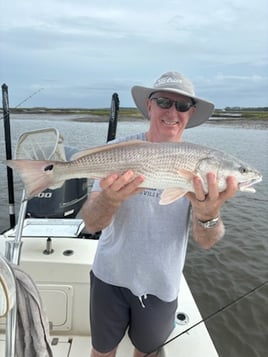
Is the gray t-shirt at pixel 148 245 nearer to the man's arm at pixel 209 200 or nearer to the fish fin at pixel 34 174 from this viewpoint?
the man's arm at pixel 209 200

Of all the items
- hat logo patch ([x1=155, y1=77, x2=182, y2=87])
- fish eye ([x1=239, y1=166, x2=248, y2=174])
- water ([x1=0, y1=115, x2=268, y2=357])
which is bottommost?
water ([x1=0, y1=115, x2=268, y2=357])

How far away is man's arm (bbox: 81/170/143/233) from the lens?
7.02 feet

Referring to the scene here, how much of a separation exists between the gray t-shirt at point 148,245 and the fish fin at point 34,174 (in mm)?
540

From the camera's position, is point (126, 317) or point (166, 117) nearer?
point (166, 117)

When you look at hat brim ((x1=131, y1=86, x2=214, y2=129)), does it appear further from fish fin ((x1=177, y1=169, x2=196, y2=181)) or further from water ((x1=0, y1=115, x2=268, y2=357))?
water ((x1=0, y1=115, x2=268, y2=357))

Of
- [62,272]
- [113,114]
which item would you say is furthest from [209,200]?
[113,114]

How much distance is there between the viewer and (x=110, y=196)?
2154 mm

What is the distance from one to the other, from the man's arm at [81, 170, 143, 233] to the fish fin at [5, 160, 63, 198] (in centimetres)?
35

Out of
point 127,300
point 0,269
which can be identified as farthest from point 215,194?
point 0,269

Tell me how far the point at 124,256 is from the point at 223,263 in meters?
5.78

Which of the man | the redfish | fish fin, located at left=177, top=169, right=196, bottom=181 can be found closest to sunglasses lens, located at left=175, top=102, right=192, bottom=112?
the man

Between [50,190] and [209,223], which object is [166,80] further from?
[50,190]

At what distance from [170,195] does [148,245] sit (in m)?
0.40

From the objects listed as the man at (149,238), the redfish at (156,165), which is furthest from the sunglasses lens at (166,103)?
the redfish at (156,165)
